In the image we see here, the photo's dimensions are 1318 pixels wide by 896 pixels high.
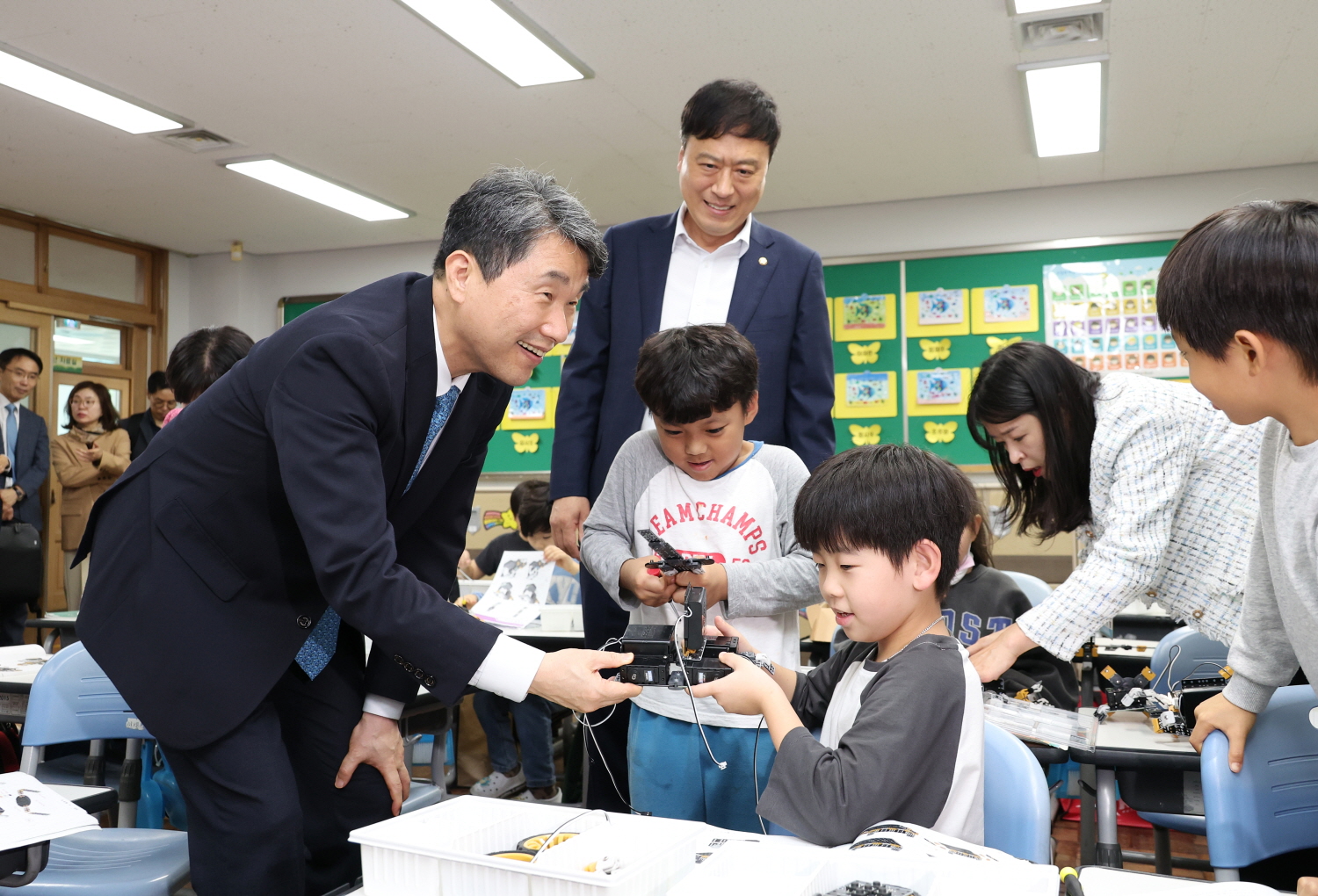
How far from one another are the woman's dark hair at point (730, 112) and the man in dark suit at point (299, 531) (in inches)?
26.4

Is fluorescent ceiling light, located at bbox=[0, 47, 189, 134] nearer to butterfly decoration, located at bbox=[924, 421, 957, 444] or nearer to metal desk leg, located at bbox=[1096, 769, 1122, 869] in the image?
butterfly decoration, located at bbox=[924, 421, 957, 444]

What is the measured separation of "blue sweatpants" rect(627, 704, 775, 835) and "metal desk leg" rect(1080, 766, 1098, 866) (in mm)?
696

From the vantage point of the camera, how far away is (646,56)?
4.18 meters

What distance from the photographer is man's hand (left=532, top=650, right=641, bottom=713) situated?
129cm

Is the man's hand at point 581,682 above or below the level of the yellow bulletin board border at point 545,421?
below

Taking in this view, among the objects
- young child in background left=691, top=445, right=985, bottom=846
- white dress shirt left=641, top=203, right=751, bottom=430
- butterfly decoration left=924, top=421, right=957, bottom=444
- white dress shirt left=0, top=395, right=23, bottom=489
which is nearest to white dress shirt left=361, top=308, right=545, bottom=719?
young child in background left=691, top=445, right=985, bottom=846

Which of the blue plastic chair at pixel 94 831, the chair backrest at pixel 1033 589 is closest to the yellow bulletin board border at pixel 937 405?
the chair backrest at pixel 1033 589

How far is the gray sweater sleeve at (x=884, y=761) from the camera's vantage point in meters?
1.12

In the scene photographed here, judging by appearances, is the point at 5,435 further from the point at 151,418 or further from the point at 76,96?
the point at 76,96

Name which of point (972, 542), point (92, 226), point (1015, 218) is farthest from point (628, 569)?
point (92, 226)

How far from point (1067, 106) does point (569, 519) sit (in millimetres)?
3718

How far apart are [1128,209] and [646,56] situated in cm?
318

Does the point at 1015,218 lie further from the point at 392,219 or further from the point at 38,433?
the point at 38,433

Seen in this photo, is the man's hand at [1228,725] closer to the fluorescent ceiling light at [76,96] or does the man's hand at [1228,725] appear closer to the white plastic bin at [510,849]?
the white plastic bin at [510,849]
